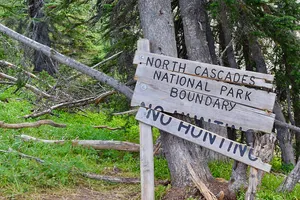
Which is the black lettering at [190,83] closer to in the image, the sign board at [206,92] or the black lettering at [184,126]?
the sign board at [206,92]

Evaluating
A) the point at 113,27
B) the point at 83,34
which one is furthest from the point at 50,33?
the point at 113,27

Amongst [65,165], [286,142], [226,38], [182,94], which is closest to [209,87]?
[182,94]

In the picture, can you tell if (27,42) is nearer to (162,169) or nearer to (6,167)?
(6,167)

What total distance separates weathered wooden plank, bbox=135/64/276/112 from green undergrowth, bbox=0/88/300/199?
4.25ft

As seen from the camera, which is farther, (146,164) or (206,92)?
(146,164)

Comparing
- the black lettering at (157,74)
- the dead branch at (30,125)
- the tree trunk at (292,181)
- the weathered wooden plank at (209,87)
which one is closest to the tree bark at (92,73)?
the weathered wooden plank at (209,87)

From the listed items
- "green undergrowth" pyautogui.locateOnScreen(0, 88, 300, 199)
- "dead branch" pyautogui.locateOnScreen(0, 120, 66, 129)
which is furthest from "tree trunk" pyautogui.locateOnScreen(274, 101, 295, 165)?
"dead branch" pyautogui.locateOnScreen(0, 120, 66, 129)

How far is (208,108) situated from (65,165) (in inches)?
99.2

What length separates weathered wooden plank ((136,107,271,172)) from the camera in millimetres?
4793

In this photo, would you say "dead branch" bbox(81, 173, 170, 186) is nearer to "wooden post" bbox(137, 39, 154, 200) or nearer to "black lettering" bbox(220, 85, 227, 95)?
"wooden post" bbox(137, 39, 154, 200)

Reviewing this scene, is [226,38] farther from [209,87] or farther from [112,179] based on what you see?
[112,179]

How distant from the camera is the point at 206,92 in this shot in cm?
498

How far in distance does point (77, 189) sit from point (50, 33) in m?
13.9

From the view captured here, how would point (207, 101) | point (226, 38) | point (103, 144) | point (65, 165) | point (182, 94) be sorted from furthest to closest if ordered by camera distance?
point (226, 38)
point (103, 144)
point (65, 165)
point (182, 94)
point (207, 101)
